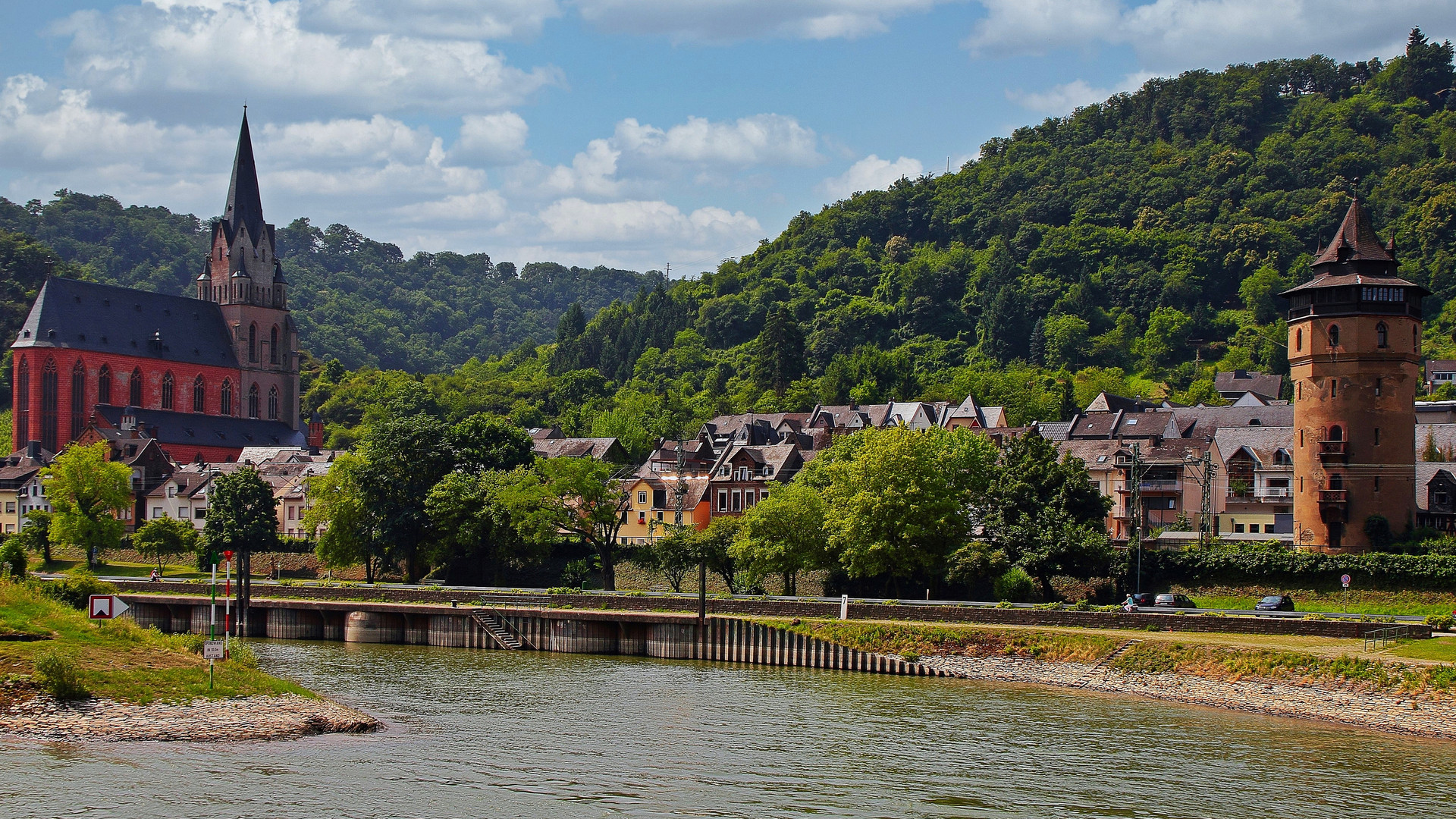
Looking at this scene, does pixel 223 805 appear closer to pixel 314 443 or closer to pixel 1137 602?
pixel 1137 602

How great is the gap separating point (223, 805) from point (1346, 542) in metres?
51.6

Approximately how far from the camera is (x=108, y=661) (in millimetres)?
35688

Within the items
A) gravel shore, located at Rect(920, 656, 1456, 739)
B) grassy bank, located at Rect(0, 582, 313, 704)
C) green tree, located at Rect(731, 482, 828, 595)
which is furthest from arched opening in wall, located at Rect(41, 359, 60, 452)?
gravel shore, located at Rect(920, 656, 1456, 739)

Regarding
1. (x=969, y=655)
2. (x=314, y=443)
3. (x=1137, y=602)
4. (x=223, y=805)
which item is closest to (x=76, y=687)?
(x=223, y=805)

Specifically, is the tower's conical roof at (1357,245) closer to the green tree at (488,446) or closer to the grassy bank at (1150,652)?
the grassy bank at (1150,652)

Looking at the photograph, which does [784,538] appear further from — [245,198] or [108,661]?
[245,198]

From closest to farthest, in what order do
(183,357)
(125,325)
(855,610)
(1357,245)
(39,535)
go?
(855,610)
(1357,245)
(39,535)
(125,325)
(183,357)

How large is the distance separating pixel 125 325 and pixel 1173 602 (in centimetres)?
11539

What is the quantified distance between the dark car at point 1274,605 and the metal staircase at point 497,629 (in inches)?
1191

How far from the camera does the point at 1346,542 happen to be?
204 feet

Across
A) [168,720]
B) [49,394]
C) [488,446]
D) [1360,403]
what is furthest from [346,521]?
[49,394]

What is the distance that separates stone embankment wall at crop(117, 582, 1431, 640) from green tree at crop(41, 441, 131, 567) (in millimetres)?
22582

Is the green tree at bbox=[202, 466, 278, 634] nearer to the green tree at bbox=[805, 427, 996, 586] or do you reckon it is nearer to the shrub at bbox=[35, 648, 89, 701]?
the green tree at bbox=[805, 427, 996, 586]

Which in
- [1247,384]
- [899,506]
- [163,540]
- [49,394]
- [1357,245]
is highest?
[1357,245]
